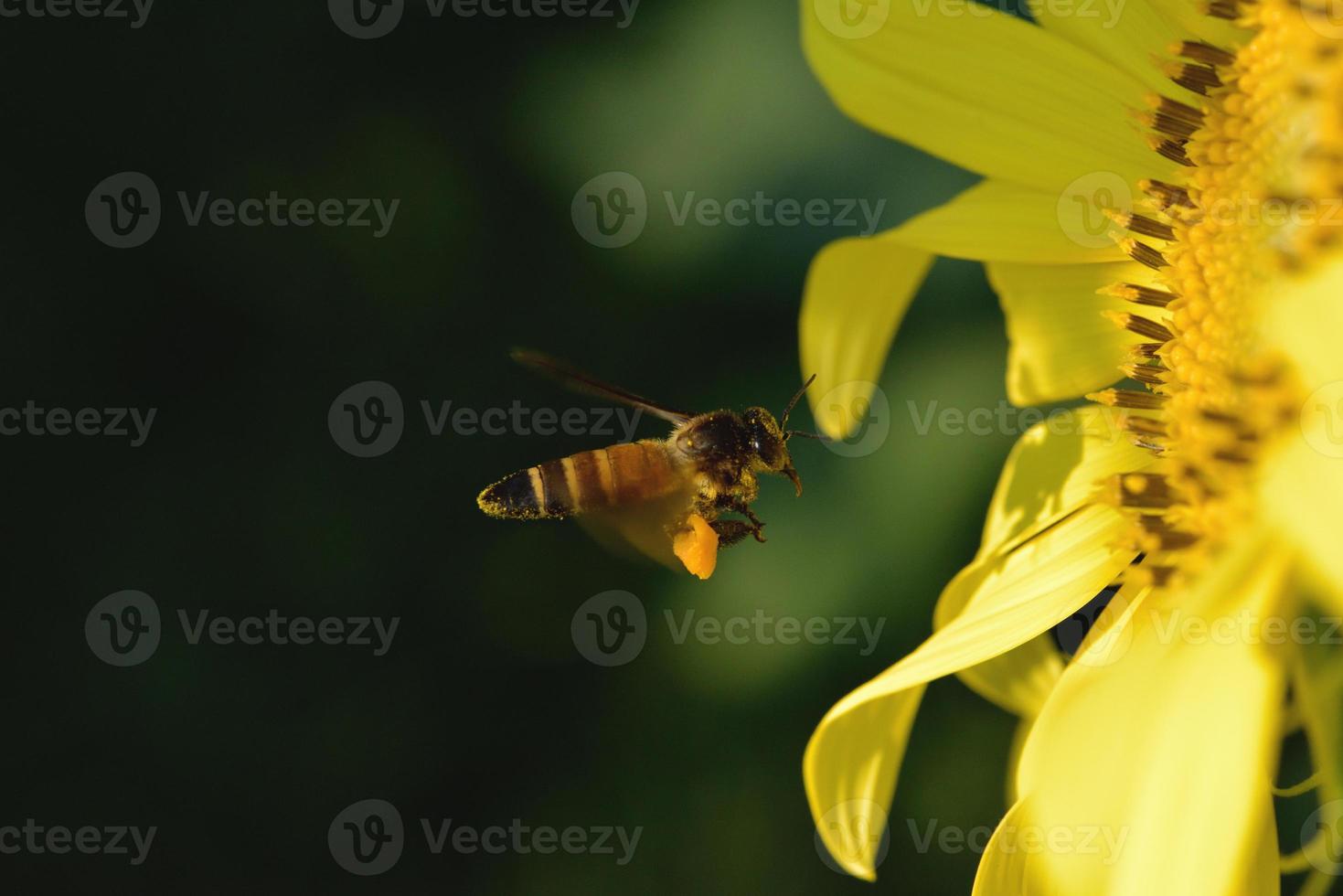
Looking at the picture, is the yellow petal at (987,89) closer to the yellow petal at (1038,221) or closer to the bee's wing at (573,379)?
the yellow petal at (1038,221)

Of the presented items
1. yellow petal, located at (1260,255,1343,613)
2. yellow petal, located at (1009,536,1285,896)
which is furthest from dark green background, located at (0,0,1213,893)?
yellow petal, located at (1260,255,1343,613)

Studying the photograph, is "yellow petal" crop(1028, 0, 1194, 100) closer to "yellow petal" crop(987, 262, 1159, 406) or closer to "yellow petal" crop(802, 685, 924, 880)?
"yellow petal" crop(987, 262, 1159, 406)

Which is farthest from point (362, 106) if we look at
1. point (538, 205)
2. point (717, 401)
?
point (717, 401)

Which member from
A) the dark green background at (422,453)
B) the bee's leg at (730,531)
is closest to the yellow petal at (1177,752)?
the bee's leg at (730,531)

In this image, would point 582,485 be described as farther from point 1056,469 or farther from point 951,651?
point 1056,469

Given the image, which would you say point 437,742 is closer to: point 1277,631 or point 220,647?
point 220,647

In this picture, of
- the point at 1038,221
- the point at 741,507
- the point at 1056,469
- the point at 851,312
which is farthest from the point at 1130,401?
the point at 741,507
